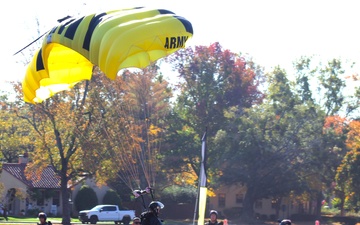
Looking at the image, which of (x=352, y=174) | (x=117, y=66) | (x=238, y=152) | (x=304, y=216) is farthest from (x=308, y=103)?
(x=117, y=66)

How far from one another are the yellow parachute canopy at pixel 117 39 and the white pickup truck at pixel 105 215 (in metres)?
31.2

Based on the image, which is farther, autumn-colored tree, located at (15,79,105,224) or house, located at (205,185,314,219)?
house, located at (205,185,314,219)

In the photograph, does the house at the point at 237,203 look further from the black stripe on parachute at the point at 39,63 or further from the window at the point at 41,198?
the black stripe on parachute at the point at 39,63

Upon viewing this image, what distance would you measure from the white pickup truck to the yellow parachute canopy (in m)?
31.2

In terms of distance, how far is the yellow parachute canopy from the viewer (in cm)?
1412

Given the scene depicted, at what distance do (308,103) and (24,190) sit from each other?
22560 mm

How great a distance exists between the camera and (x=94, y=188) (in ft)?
194

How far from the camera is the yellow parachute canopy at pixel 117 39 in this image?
14120 millimetres

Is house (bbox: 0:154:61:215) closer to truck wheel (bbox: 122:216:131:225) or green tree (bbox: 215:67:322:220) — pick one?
truck wheel (bbox: 122:216:131:225)

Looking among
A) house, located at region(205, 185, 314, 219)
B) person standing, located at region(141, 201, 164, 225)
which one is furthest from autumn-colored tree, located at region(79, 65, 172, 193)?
house, located at region(205, 185, 314, 219)

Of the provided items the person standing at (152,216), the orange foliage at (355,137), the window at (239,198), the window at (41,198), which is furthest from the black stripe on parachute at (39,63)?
the window at (239,198)

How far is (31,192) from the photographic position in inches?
2274

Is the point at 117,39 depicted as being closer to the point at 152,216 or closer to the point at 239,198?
the point at 152,216

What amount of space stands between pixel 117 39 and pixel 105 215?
35.5m
